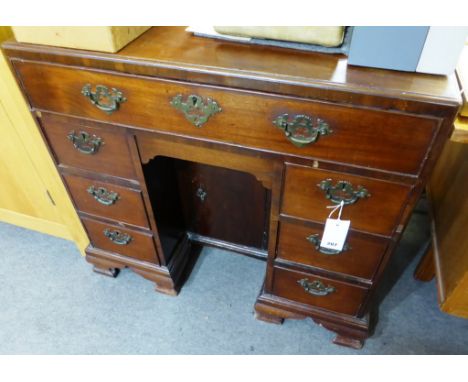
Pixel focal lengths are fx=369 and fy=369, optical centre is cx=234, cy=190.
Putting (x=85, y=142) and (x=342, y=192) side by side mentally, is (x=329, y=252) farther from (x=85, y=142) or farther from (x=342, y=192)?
(x=85, y=142)

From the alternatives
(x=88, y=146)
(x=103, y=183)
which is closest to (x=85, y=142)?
(x=88, y=146)

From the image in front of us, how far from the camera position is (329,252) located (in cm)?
93

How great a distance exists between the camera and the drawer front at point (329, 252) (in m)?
0.89

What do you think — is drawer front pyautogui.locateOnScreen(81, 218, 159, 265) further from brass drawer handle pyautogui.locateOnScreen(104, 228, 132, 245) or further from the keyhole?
the keyhole

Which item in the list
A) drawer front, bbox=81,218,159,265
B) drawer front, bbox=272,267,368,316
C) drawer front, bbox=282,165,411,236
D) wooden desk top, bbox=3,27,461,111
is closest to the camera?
wooden desk top, bbox=3,27,461,111

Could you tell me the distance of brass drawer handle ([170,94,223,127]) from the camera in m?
0.75

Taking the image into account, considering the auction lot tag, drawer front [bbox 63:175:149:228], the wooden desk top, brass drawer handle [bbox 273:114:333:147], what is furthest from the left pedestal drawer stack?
the auction lot tag

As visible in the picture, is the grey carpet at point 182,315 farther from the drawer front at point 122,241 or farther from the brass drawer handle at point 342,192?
the brass drawer handle at point 342,192

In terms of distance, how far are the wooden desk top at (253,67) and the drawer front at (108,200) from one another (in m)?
0.37

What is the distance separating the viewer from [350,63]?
70 centimetres

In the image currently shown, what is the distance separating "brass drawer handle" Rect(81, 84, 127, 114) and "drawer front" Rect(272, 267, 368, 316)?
613 mm

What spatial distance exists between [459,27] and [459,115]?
17 centimetres

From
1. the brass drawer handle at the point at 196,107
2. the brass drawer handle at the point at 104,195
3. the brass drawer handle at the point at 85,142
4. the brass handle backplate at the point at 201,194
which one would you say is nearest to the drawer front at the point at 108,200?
the brass drawer handle at the point at 104,195
